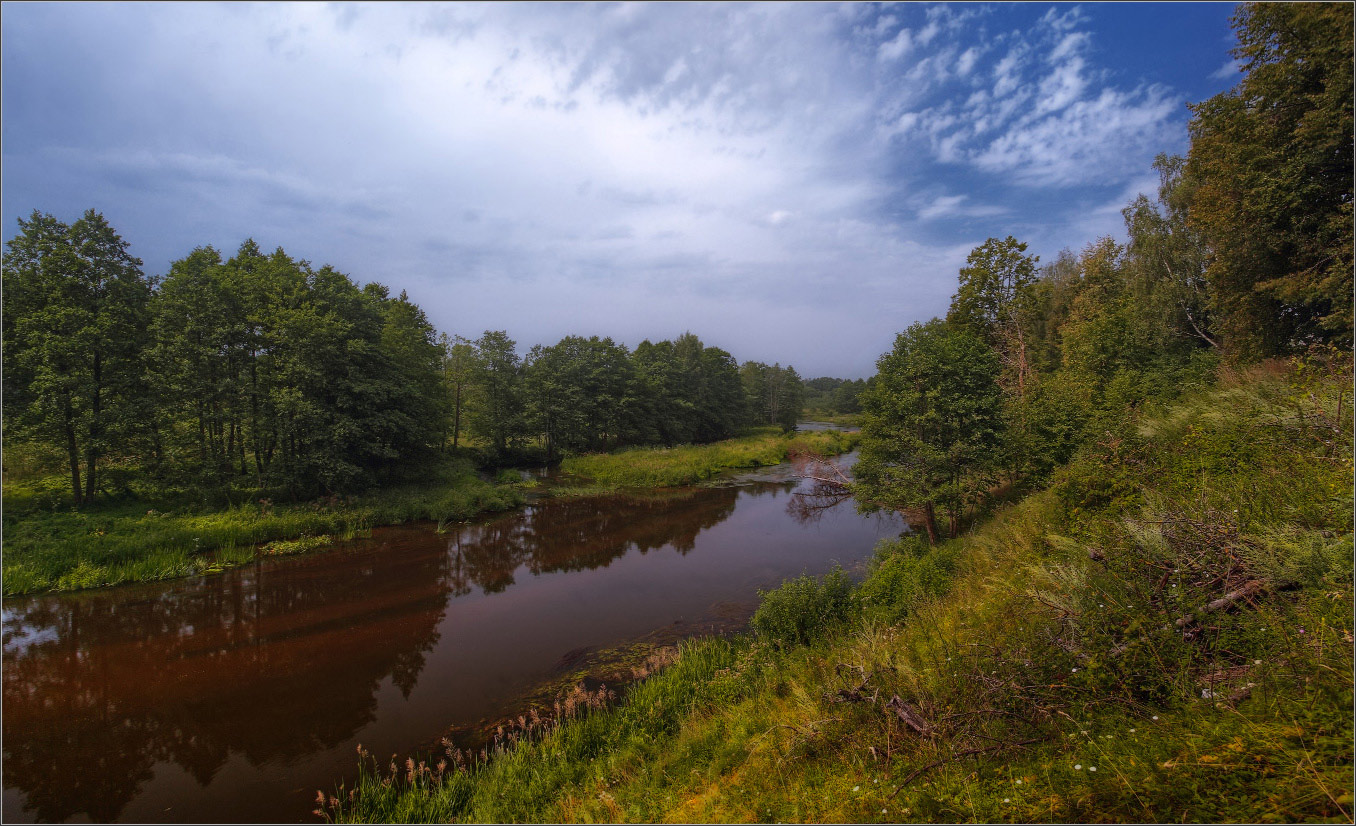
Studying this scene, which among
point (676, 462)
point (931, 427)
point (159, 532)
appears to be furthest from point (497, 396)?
point (931, 427)

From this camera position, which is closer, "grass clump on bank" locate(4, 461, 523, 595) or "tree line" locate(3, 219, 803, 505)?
"grass clump on bank" locate(4, 461, 523, 595)

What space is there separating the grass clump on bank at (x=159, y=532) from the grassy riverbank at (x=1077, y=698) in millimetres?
12232

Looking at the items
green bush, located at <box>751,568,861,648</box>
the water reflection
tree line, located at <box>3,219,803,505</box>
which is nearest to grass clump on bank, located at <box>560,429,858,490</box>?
the water reflection

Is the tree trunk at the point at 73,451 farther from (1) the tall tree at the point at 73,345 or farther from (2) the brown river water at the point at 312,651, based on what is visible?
(2) the brown river water at the point at 312,651

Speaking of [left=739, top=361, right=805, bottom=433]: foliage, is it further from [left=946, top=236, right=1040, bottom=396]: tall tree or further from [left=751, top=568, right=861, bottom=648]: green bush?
[left=751, top=568, right=861, bottom=648]: green bush

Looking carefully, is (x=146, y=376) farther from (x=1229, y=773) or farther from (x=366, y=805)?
(x=1229, y=773)

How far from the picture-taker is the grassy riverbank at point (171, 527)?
12.5 metres

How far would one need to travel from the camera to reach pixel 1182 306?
19438mm

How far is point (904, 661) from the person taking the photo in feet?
16.9

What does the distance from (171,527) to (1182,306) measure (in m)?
38.0

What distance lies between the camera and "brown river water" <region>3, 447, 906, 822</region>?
6590mm

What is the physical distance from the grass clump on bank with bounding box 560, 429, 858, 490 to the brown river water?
37.9ft

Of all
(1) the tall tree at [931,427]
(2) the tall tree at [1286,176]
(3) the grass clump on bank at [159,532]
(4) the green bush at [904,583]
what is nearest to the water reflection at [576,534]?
(3) the grass clump on bank at [159,532]

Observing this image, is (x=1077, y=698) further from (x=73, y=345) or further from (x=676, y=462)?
(x=676, y=462)
